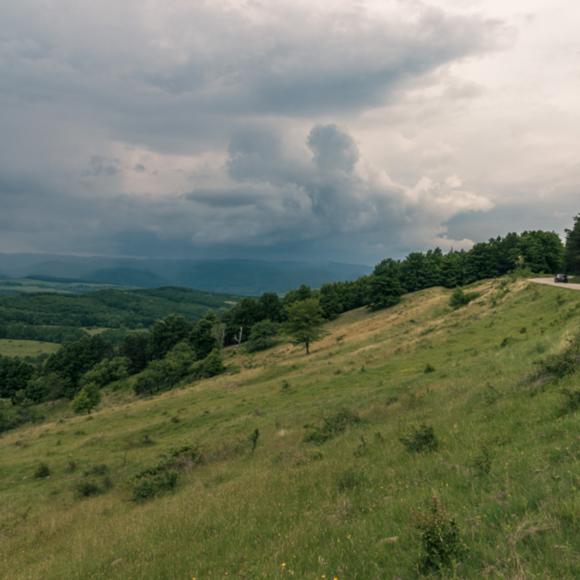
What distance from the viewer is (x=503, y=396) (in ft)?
46.8

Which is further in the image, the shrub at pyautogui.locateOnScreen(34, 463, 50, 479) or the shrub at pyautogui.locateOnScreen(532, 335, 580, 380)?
the shrub at pyautogui.locateOnScreen(34, 463, 50, 479)

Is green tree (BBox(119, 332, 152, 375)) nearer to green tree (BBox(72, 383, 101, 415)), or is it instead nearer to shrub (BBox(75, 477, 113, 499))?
green tree (BBox(72, 383, 101, 415))

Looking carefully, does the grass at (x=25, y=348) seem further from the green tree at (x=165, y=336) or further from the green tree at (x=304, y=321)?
the green tree at (x=304, y=321)

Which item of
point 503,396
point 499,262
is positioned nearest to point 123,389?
point 503,396

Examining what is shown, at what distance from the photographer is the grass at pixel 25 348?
17271 centimetres

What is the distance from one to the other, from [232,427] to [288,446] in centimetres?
936

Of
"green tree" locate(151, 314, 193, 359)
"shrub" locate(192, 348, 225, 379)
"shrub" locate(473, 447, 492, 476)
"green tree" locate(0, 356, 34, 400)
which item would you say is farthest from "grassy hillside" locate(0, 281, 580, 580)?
"green tree" locate(0, 356, 34, 400)

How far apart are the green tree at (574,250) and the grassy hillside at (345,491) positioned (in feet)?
158

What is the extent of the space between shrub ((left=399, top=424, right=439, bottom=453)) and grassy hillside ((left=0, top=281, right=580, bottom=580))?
0.31 meters

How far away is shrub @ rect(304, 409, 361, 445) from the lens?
703 inches

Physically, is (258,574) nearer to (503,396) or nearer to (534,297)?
(503,396)

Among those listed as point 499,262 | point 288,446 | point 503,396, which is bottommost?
point 288,446

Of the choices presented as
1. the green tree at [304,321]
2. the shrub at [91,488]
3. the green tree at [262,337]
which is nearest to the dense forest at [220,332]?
the green tree at [262,337]

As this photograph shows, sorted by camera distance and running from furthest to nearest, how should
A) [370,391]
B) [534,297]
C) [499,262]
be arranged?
[499,262] < [534,297] < [370,391]
